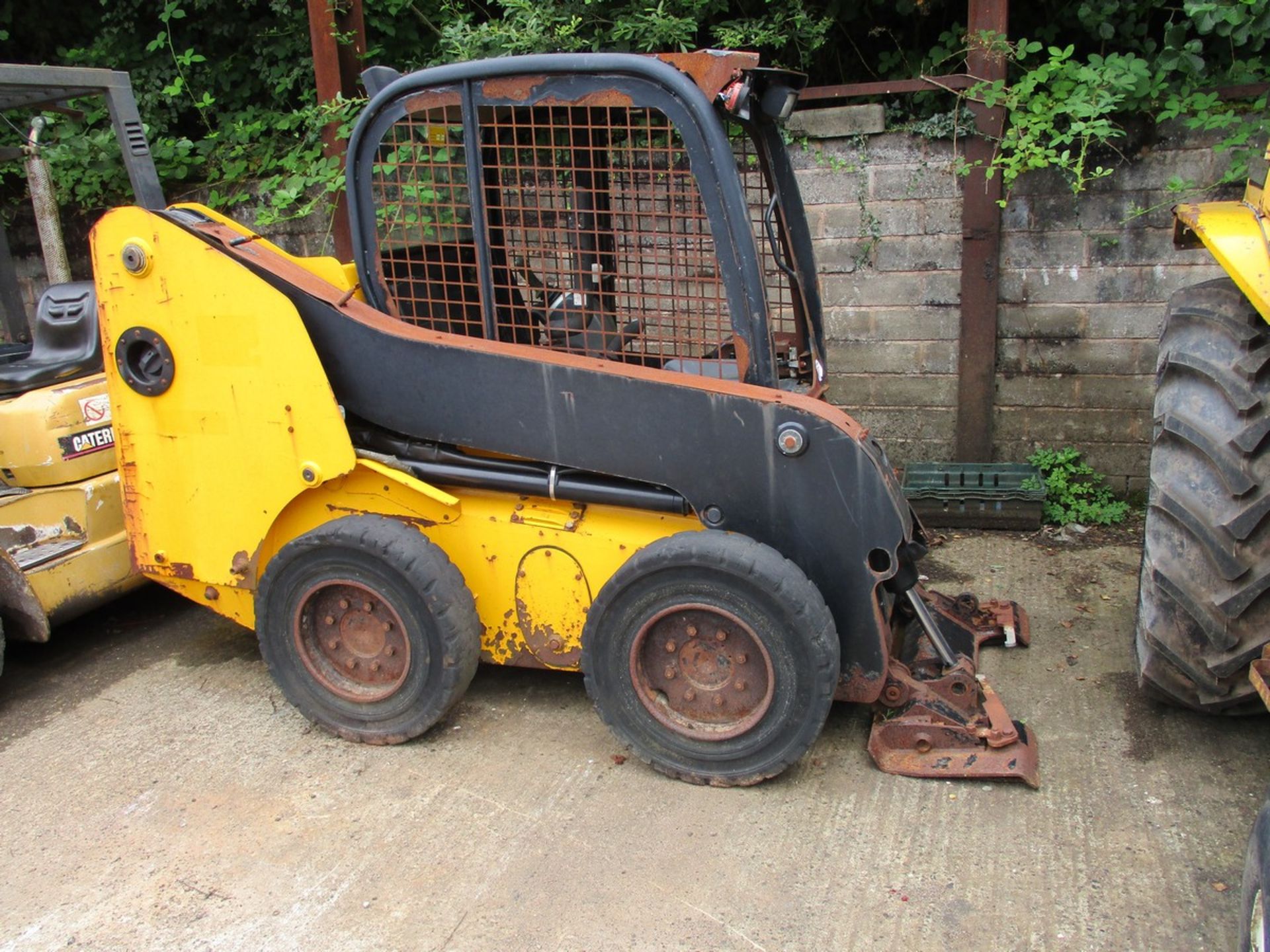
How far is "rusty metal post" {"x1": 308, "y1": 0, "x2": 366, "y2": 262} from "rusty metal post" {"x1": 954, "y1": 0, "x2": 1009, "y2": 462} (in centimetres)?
319

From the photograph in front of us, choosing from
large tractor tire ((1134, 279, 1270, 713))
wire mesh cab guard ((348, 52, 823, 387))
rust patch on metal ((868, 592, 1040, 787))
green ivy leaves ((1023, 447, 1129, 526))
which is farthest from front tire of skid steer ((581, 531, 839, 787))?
green ivy leaves ((1023, 447, 1129, 526))

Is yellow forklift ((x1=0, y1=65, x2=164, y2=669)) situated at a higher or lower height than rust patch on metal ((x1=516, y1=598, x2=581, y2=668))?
higher

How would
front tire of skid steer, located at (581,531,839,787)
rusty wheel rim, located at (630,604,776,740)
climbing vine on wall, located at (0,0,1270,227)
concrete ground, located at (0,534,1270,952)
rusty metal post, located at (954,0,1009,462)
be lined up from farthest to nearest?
rusty metal post, located at (954,0,1009,462), climbing vine on wall, located at (0,0,1270,227), rusty wheel rim, located at (630,604,776,740), front tire of skid steer, located at (581,531,839,787), concrete ground, located at (0,534,1270,952)

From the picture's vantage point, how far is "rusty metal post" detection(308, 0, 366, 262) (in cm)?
597

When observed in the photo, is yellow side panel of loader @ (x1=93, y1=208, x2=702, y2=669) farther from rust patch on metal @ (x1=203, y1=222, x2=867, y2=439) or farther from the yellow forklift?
the yellow forklift

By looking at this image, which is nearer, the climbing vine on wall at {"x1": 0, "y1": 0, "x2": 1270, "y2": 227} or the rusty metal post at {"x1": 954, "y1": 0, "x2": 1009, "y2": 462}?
the climbing vine on wall at {"x1": 0, "y1": 0, "x2": 1270, "y2": 227}

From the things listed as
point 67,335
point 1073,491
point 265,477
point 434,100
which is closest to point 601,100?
point 434,100

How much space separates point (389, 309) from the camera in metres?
3.53

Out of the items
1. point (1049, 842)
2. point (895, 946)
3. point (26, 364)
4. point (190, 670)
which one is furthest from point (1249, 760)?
point (26, 364)

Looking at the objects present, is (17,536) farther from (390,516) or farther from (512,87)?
(512,87)

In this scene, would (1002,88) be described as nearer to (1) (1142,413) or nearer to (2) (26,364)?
(1) (1142,413)

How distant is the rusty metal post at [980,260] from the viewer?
511 cm

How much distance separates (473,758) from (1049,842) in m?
1.70

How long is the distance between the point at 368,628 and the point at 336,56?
3.80 meters
